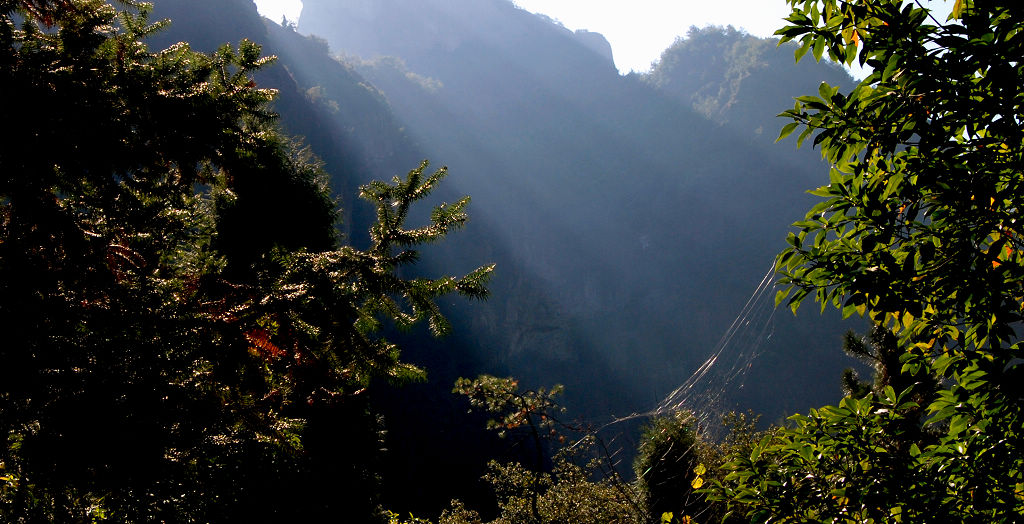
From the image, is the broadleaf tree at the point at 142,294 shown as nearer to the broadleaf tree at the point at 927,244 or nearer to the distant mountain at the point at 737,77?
the broadleaf tree at the point at 927,244

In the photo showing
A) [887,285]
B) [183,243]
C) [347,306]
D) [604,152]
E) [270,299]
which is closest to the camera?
[887,285]

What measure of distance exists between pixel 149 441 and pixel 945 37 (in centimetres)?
324

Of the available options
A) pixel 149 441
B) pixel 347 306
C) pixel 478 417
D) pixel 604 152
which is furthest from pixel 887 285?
pixel 604 152

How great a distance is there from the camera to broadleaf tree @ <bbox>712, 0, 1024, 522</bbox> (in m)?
1.61

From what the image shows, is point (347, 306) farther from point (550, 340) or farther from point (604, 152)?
point (604, 152)

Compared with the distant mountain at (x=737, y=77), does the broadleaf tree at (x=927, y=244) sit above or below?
below

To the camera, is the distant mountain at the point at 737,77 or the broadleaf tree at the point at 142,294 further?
the distant mountain at the point at 737,77

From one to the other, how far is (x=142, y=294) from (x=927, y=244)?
3.12 m

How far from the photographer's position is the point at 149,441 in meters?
1.88

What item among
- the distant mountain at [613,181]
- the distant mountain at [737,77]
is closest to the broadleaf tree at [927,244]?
the distant mountain at [613,181]

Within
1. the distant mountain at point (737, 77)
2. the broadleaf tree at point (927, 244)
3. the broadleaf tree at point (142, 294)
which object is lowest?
the broadleaf tree at point (927, 244)

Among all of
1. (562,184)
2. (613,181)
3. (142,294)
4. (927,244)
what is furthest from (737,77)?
(142,294)

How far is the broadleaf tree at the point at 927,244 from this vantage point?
1614 millimetres

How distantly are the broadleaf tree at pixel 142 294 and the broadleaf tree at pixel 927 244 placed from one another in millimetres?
1583
